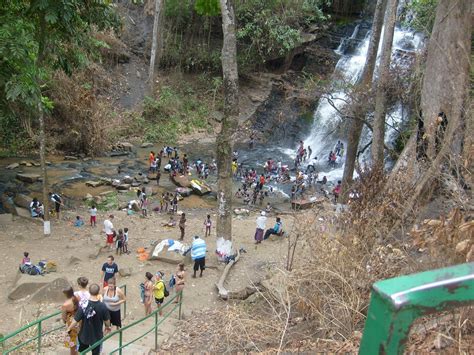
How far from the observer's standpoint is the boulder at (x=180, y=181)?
21.0 meters

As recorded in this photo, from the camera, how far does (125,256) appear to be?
1298cm

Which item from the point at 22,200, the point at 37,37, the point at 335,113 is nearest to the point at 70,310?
the point at 37,37

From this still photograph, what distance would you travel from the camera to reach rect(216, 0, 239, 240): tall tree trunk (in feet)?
38.1

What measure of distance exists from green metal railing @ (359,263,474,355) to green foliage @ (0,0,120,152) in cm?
1206

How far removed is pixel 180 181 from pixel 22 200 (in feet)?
22.4

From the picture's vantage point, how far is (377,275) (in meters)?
5.94

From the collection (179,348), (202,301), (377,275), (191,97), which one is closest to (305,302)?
(377,275)

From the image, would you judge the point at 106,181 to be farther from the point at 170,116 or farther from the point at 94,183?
the point at 170,116

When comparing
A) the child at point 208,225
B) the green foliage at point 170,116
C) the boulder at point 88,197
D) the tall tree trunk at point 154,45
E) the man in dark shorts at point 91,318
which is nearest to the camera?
the man in dark shorts at point 91,318

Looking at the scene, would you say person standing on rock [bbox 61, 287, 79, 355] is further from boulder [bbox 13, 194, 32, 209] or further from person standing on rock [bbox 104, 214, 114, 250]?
boulder [bbox 13, 194, 32, 209]

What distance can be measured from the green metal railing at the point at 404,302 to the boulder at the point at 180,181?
20.0 meters

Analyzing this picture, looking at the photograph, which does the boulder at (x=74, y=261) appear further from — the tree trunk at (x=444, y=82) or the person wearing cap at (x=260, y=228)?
the tree trunk at (x=444, y=82)

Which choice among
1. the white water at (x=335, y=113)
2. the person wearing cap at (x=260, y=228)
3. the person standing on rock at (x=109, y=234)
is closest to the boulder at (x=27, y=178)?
the person standing on rock at (x=109, y=234)

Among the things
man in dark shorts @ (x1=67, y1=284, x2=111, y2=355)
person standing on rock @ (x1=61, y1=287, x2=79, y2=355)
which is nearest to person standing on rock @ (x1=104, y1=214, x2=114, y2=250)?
person standing on rock @ (x1=61, y1=287, x2=79, y2=355)
